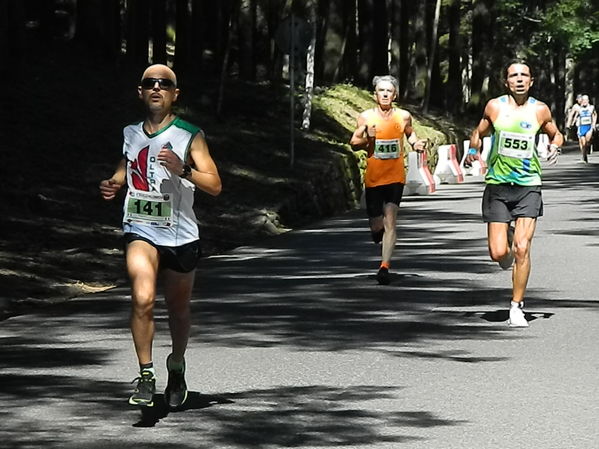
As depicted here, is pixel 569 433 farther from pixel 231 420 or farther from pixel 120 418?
pixel 120 418

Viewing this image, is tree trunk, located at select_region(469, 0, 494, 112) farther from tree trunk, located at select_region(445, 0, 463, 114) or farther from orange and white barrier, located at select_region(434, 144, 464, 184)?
orange and white barrier, located at select_region(434, 144, 464, 184)

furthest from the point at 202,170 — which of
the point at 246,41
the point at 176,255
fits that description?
the point at 246,41

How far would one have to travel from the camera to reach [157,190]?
9047 mm

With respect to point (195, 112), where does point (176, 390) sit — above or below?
below

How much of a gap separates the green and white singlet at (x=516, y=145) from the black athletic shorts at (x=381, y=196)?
10.9ft

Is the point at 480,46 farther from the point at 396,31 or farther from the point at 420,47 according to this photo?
the point at 396,31

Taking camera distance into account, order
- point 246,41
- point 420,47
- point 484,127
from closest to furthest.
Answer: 1. point 484,127
2. point 246,41
3. point 420,47

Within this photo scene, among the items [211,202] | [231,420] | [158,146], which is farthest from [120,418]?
[211,202]

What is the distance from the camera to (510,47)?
244 feet

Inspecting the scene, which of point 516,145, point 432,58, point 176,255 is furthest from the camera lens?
point 432,58

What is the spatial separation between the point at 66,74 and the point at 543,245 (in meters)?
15.0

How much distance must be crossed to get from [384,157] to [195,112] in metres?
Result: 17.1

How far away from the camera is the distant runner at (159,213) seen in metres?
8.90

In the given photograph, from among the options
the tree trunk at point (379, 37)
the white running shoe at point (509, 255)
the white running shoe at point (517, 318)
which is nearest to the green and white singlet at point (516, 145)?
the white running shoe at point (509, 255)
